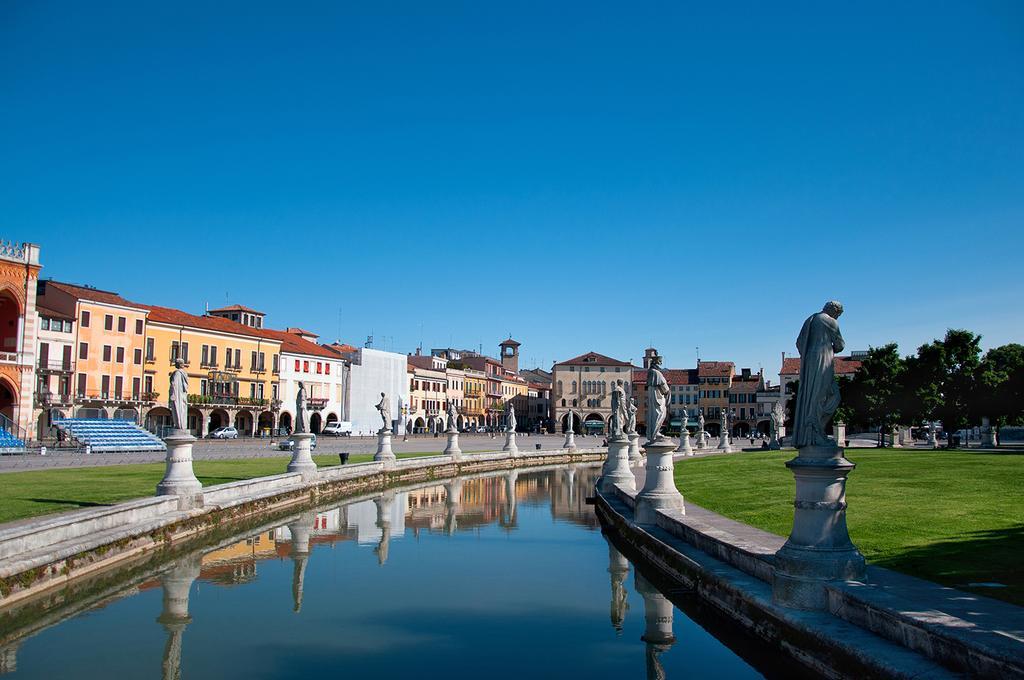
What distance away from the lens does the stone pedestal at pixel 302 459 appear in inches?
1054

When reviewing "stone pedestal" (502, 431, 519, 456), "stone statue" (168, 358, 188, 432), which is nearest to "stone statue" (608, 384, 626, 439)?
"stone statue" (168, 358, 188, 432)

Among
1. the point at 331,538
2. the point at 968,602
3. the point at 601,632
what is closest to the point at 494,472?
the point at 331,538

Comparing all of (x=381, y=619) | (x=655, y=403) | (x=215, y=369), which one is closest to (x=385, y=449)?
(x=655, y=403)

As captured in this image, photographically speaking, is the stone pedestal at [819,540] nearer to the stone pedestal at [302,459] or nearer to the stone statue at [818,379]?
the stone statue at [818,379]

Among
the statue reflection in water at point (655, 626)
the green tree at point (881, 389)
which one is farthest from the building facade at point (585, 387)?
the statue reflection in water at point (655, 626)

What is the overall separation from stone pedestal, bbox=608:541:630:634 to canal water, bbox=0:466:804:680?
0.03m

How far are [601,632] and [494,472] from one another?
3292cm

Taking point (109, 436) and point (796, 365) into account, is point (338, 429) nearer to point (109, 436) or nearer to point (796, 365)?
point (109, 436)

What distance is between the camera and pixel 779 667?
908 centimetres

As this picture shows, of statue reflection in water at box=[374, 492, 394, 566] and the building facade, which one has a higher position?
the building facade

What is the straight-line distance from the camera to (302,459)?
89.1 feet

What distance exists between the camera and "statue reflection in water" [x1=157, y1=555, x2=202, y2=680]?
32.1 ft

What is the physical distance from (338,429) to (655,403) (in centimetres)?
6929

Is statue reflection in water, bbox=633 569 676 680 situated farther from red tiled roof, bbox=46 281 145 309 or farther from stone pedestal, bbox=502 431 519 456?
red tiled roof, bbox=46 281 145 309
